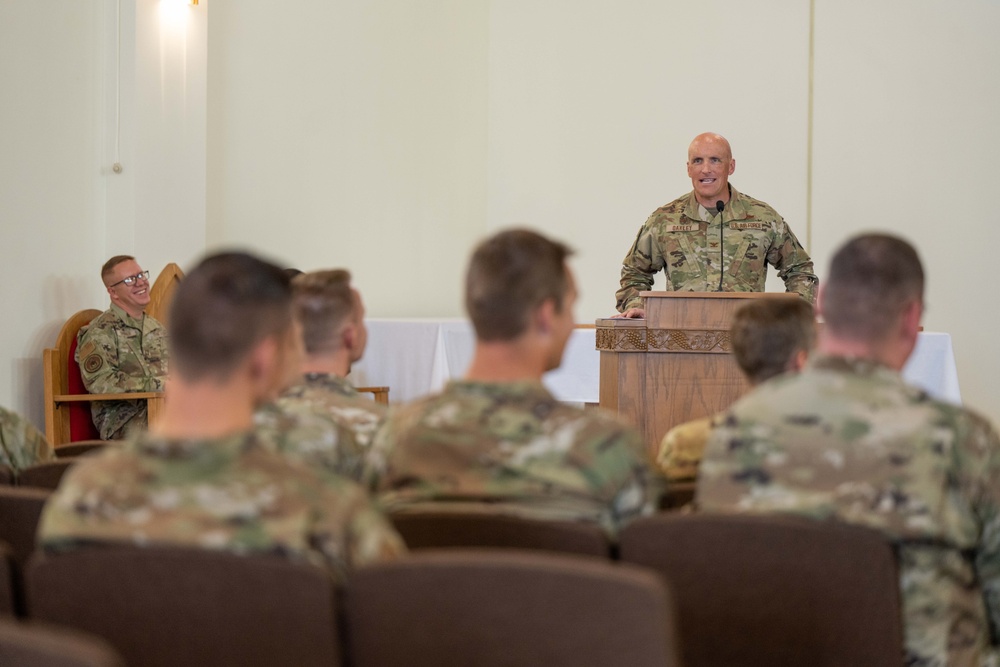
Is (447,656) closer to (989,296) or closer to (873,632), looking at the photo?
(873,632)

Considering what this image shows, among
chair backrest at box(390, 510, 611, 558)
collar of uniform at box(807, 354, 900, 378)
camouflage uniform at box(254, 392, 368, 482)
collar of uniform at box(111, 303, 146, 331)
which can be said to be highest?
collar of uniform at box(807, 354, 900, 378)

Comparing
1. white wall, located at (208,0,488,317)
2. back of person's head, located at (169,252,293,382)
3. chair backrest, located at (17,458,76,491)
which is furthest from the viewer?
white wall, located at (208,0,488,317)

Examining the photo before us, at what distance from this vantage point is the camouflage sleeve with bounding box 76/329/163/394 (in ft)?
17.5

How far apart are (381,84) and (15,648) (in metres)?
7.31

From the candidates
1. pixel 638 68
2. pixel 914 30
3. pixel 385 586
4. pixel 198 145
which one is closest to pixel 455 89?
pixel 638 68

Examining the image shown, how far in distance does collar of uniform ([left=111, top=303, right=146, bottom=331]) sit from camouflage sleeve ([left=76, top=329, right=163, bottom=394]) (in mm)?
100

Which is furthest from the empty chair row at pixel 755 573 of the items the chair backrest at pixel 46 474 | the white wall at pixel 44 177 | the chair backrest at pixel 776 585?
the white wall at pixel 44 177

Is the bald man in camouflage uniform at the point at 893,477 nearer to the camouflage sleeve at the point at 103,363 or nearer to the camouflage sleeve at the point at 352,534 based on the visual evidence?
the camouflage sleeve at the point at 352,534

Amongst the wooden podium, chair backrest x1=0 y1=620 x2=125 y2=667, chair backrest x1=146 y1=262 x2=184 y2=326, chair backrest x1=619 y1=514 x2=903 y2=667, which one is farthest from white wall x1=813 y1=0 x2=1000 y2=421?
chair backrest x1=0 y1=620 x2=125 y2=667

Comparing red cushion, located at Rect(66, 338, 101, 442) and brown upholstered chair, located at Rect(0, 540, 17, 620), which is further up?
brown upholstered chair, located at Rect(0, 540, 17, 620)

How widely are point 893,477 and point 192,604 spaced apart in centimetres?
105

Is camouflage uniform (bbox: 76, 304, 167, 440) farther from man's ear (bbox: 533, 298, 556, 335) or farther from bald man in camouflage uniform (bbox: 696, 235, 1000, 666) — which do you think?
bald man in camouflage uniform (bbox: 696, 235, 1000, 666)

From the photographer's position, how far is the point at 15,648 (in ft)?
3.34

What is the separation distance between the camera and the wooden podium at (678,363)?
4125 millimetres
